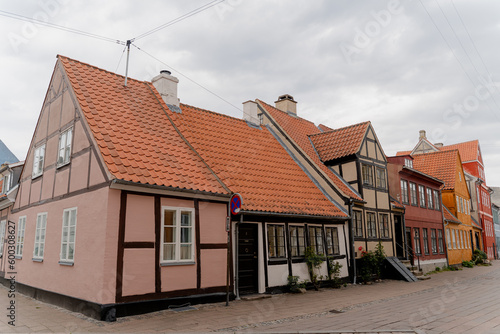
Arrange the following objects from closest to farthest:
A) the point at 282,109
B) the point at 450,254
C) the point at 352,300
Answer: the point at 352,300 < the point at 282,109 < the point at 450,254

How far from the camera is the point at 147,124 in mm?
12133

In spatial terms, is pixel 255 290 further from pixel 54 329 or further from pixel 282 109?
pixel 282 109

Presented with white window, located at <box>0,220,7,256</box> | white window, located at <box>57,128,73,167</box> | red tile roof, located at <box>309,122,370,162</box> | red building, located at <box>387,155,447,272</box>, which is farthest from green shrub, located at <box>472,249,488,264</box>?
white window, located at <box>0,220,7,256</box>

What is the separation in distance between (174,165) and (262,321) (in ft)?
16.2

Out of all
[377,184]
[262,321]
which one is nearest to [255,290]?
[262,321]

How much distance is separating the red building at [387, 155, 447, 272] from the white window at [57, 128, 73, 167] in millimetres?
17217

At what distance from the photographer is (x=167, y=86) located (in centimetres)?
1489

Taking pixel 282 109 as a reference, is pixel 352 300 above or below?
below

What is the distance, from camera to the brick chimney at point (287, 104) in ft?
73.7

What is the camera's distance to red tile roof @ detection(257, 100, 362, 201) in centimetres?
1738

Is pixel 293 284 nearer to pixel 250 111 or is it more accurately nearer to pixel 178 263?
pixel 178 263

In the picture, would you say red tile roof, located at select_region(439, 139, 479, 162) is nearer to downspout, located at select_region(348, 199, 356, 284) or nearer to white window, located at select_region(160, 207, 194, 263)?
downspout, located at select_region(348, 199, 356, 284)

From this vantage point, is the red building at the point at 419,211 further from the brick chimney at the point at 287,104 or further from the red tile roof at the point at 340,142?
the brick chimney at the point at 287,104

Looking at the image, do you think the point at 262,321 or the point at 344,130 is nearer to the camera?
the point at 262,321
